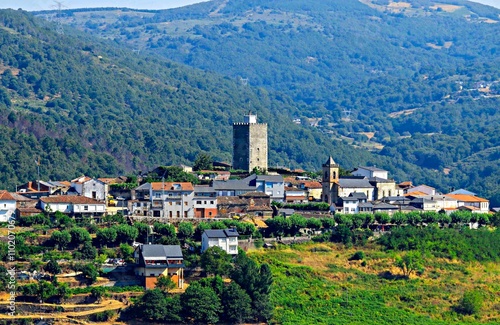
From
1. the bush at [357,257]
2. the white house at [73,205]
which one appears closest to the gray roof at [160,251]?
the white house at [73,205]

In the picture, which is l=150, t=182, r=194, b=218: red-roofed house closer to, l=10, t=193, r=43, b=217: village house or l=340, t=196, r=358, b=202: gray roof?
l=10, t=193, r=43, b=217: village house

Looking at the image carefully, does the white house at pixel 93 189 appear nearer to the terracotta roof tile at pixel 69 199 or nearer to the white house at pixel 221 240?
the terracotta roof tile at pixel 69 199

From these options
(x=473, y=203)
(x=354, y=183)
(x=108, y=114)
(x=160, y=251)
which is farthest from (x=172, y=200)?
(x=108, y=114)

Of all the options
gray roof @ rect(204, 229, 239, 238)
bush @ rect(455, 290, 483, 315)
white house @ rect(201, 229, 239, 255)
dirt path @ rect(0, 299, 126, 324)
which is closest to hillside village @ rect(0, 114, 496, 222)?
gray roof @ rect(204, 229, 239, 238)

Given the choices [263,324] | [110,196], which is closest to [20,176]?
[110,196]

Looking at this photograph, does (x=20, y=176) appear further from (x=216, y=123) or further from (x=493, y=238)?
(x=216, y=123)

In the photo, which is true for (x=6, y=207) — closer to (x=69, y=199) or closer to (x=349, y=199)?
(x=69, y=199)
